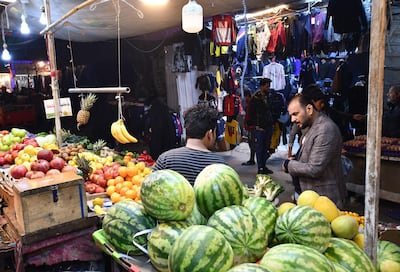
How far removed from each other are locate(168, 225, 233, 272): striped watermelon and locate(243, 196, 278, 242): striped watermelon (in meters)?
0.30

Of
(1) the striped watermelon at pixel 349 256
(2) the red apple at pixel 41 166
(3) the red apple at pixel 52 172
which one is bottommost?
(1) the striped watermelon at pixel 349 256

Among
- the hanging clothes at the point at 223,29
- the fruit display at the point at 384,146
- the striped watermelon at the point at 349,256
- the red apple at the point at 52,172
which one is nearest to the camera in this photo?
the striped watermelon at the point at 349,256

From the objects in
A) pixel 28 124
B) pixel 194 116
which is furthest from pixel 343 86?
pixel 28 124

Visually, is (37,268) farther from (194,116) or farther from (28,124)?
(28,124)

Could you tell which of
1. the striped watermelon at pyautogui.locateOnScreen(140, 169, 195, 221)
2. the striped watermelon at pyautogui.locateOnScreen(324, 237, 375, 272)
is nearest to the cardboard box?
the striped watermelon at pyautogui.locateOnScreen(140, 169, 195, 221)

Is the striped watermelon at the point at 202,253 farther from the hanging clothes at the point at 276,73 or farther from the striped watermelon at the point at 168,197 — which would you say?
the hanging clothes at the point at 276,73

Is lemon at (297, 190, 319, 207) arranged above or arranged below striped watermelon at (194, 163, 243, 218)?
below

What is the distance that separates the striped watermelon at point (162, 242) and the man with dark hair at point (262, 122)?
237 inches

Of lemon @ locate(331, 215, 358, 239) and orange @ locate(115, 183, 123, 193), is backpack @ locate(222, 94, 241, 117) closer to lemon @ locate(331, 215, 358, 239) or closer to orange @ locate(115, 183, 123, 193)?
orange @ locate(115, 183, 123, 193)

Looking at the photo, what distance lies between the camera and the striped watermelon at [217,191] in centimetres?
167

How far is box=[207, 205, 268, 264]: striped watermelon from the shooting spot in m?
1.38

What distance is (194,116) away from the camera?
111 inches

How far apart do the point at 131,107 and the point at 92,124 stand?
1.16 metres

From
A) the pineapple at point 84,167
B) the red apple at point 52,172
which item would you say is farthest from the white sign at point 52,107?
the red apple at point 52,172
